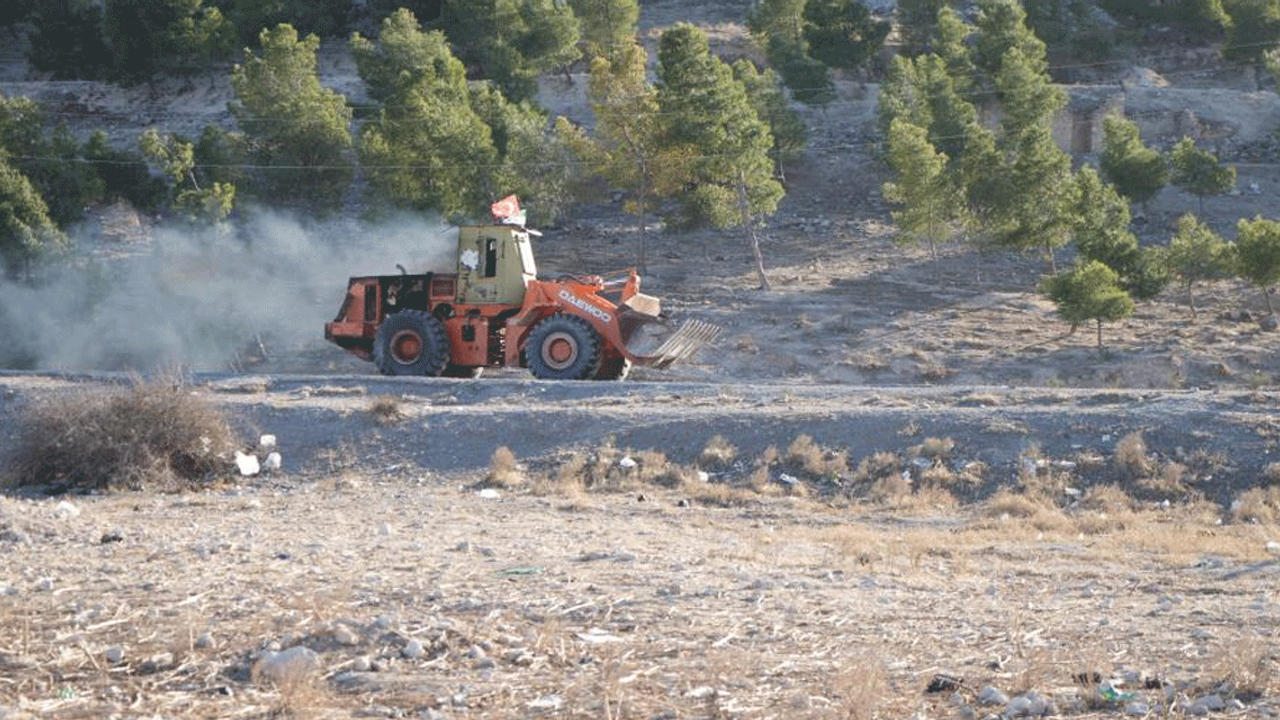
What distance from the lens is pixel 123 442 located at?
71.1 feet

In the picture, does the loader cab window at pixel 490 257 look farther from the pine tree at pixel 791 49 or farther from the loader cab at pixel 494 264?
the pine tree at pixel 791 49

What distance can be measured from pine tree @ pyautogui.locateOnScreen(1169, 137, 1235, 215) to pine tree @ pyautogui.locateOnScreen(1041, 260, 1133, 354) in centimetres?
1665

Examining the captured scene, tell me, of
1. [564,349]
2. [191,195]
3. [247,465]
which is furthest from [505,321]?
[191,195]

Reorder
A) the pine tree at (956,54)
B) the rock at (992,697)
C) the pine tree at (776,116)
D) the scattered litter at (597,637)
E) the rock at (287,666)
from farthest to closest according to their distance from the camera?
the pine tree at (956,54) → the pine tree at (776,116) → the scattered litter at (597,637) → the rock at (287,666) → the rock at (992,697)

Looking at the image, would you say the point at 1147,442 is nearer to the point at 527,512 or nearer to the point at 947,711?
the point at 527,512

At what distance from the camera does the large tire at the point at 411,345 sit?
27.8m

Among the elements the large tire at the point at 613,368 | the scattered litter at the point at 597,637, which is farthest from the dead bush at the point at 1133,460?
the scattered litter at the point at 597,637

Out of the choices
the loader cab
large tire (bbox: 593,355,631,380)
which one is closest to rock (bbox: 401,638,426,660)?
large tire (bbox: 593,355,631,380)

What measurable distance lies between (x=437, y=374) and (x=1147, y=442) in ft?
38.4

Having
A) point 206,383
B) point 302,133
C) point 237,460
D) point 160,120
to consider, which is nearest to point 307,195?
point 302,133

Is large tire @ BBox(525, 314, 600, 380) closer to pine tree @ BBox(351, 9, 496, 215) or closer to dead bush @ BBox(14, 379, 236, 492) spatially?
dead bush @ BBox(14, 379, 236, 492)

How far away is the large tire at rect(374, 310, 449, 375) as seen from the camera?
91.0ft

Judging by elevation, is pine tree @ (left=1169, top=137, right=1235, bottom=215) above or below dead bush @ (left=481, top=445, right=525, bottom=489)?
above

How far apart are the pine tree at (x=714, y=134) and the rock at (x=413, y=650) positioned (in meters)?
34.3
